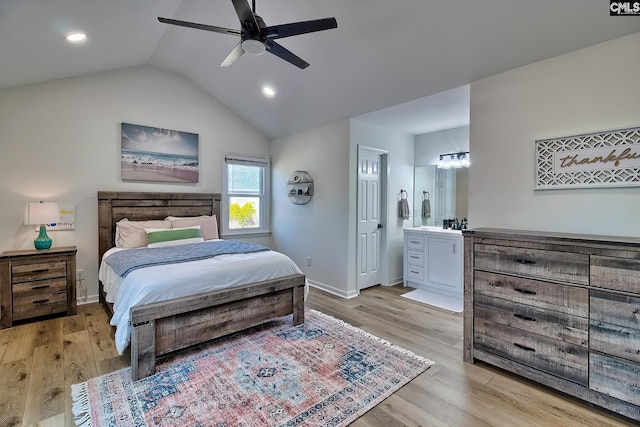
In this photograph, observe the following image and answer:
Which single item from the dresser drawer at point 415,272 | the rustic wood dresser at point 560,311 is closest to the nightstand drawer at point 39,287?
the rustic wood dresser at point 560,311

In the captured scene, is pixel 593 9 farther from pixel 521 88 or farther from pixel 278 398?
pixel 278 398

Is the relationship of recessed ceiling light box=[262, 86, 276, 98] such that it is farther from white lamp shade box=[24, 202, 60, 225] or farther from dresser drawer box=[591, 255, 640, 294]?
dresser drawer box=[591, 255, 640, 294]

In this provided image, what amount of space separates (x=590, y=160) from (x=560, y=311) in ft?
3.80

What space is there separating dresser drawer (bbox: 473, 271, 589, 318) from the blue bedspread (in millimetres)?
2294

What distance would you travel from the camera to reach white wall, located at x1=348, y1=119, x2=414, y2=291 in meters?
4.13

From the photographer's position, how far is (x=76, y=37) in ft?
9.20

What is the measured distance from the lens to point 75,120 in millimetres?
3816

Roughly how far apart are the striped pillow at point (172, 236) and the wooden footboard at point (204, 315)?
1592 mm

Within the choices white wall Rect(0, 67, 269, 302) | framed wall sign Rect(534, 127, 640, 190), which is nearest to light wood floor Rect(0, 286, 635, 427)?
white wall Rect(0, 67, 269, 302)

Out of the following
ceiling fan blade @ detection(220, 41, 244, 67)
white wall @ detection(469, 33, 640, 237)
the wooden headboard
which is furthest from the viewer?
the wooden headboard

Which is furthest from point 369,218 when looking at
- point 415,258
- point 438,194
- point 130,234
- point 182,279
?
point 130,234

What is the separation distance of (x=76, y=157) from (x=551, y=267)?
5190 millimetres

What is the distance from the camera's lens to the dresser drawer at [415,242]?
14.7 feet

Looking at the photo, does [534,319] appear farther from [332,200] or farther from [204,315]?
[332,200]
